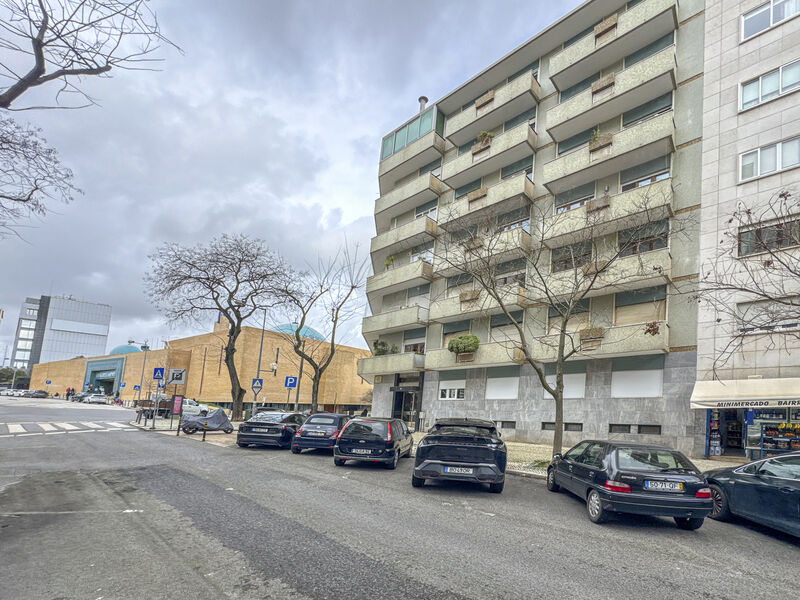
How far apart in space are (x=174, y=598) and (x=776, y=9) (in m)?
23.9

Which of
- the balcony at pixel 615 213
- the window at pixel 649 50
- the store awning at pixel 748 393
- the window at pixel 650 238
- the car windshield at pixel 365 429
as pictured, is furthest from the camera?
the window at pixel 649 50

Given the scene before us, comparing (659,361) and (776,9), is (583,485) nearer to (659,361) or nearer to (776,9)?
(659,361)

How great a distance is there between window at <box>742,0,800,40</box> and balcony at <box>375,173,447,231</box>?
→ 609 inches

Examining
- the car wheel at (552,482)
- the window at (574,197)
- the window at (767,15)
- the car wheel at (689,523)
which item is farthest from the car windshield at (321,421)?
the window at (767,15)

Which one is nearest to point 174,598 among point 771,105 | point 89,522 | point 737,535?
point 89,522

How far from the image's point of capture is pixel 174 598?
150 inches

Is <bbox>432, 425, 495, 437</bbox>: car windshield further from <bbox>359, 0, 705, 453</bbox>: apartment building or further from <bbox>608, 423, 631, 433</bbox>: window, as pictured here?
<bbox>608, 423, 631, 433</bbox>: window

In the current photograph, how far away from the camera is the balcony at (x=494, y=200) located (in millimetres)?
23016

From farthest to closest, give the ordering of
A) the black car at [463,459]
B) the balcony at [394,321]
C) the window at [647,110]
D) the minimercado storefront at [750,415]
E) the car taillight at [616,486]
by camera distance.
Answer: the balcony at [394,321]
the window at [647,110]
the minimercado storefront at [750,415]
the black car at [463,459]
the car taillight at [616,486]

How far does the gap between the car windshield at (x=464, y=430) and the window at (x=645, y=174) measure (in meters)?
13.9

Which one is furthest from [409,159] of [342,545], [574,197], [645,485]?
[342,545]

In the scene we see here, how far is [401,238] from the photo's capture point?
1148 inches

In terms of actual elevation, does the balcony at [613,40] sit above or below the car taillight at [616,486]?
above

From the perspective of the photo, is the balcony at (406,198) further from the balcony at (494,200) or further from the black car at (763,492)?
the black car at (763,492)
